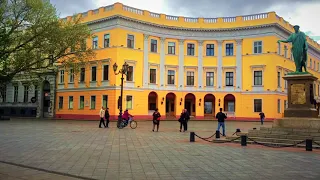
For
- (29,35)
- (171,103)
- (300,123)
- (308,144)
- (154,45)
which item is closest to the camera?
(308,144)

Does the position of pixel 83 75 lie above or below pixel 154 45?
below

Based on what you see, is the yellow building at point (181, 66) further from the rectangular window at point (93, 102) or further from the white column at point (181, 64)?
the white column at point (181, 64)

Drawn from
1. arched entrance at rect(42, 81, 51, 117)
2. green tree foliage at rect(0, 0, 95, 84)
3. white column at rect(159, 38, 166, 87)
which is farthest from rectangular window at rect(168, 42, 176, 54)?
green tree foliage at rect(0, 0, 95, 84)

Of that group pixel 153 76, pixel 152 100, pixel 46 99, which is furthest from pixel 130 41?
pixel 46 99

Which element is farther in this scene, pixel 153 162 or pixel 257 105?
pixel 257 105

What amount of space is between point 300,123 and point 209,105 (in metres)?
32.9

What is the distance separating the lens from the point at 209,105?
1969 inches

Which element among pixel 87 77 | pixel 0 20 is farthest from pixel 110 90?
pixel 0 20

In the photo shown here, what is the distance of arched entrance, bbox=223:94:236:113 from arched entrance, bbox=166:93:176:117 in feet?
24.2

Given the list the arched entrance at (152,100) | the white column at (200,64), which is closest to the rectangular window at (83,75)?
the arched entrance at (152,100)

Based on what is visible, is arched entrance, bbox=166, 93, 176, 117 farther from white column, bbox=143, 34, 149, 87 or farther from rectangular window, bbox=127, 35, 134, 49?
rectangular window, bbox=127, 35, 134, 49

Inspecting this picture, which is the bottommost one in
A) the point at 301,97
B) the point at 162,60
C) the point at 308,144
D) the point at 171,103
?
the point at 308,144

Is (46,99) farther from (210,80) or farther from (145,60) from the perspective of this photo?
(210,80)

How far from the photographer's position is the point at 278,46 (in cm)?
4806
